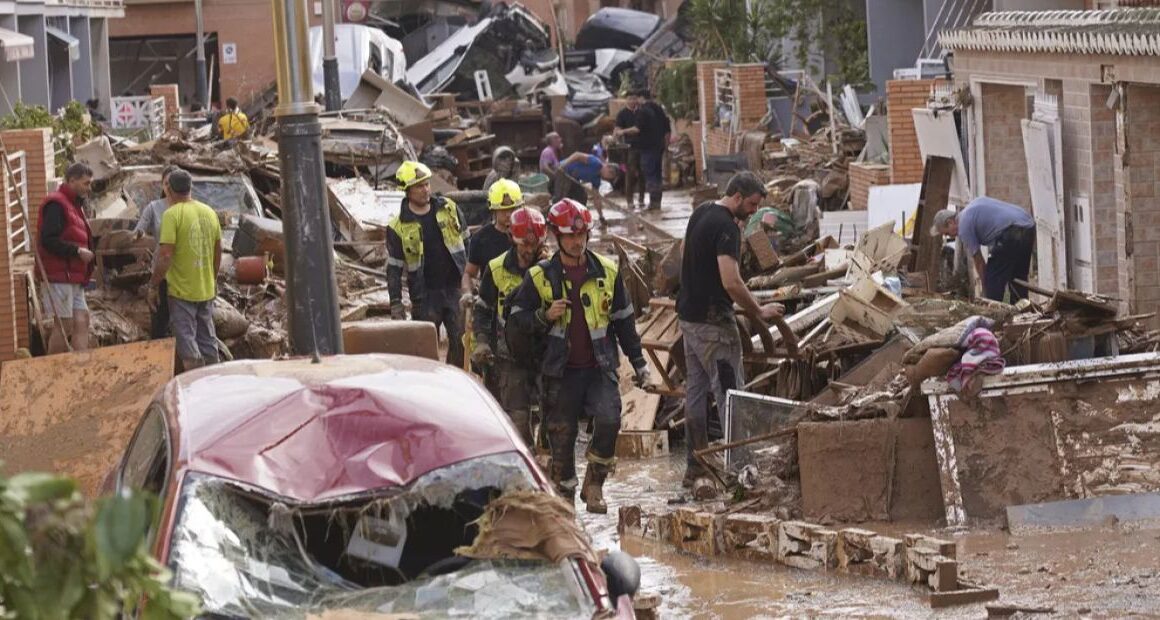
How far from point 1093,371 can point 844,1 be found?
82.5 ft

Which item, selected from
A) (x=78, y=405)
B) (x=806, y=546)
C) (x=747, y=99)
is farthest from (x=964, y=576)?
(x=747, y=99)

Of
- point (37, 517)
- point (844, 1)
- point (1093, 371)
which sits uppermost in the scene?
point (844, 1)

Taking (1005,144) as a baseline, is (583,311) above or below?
below

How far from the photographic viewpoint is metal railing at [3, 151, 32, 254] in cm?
1617

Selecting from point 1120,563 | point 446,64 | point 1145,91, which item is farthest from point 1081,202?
point 446,64

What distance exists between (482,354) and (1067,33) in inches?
259

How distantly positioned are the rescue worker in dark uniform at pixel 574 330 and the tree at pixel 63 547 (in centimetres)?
711

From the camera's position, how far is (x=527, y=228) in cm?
1075

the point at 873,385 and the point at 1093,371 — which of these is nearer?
the point at 1093,371

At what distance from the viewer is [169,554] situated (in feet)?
19.8

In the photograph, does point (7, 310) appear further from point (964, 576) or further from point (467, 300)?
point (964, 576)

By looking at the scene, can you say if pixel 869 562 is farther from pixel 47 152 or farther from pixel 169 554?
pixel 47 152

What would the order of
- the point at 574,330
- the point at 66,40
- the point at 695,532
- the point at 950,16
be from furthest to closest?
the point at 66,40, the point at 950,16, the point at 574,330, the point at 695,532

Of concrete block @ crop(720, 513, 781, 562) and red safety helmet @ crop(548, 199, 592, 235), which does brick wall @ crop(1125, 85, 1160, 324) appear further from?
red safety helmet @ crop(548, 199, 592, 235)
